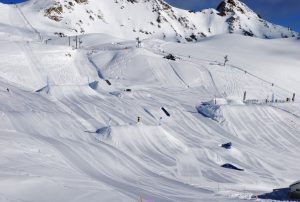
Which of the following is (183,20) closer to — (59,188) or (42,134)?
(42,134)

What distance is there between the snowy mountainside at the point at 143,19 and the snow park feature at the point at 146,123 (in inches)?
1938

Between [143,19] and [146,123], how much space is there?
12080 centimetres

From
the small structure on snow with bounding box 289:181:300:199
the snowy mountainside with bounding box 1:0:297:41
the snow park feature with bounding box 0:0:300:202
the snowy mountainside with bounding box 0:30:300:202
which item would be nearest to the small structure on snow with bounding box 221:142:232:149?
the snowy mountainside with bounding box 0:30:300:202

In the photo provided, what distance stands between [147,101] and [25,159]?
2185 cm

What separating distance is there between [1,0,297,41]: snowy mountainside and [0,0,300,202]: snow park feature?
49222 millimetres

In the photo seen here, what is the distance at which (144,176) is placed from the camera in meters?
23.7

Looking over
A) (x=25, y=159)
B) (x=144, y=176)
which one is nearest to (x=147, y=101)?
(x=144, y=176)

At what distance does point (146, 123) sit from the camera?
35.7 metres

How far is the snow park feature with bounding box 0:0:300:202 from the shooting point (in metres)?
20.2

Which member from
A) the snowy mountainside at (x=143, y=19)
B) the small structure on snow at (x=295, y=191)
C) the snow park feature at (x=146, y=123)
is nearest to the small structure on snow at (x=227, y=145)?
the snow park feature at (x=146, y=123)

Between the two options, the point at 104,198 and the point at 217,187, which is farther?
the point at 217,187

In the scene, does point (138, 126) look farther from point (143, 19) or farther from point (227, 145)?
point (143, 19)

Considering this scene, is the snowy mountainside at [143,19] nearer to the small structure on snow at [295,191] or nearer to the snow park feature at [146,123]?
the snow park feature at [146,123]

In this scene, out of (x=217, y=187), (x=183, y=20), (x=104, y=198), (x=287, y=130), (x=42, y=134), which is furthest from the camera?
(x=183, y=20)
